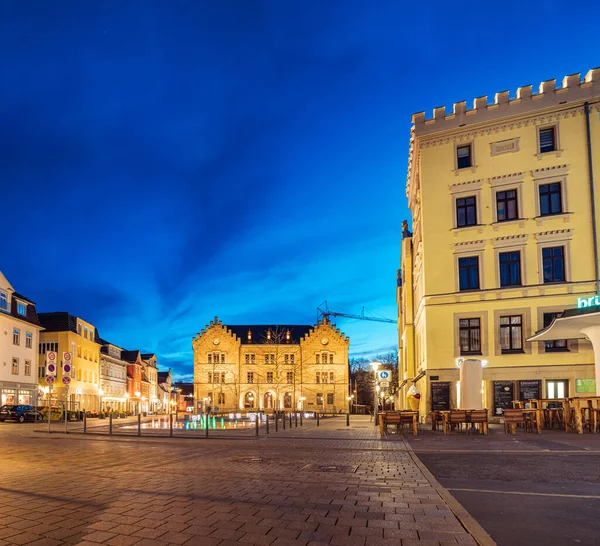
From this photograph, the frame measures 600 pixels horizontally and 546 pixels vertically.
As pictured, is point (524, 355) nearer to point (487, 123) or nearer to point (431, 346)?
point (431, 346)

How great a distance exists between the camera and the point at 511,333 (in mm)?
28953

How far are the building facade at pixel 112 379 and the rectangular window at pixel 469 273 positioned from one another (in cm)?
5355

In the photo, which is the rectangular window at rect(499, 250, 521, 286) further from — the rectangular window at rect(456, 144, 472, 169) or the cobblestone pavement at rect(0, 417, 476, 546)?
the cobblestone pavement at rect(0, 417, 476, 546)

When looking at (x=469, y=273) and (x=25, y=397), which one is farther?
(x=25, y=397)

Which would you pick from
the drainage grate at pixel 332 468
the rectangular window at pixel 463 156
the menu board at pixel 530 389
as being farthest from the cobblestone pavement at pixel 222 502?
the rectangular window at pixel 463 156

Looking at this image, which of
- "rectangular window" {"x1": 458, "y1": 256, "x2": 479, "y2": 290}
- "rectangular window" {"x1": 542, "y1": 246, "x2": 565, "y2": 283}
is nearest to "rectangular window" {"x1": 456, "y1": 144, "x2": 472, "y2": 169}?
"rectangular window" {"x1": 458, "y1": 256, "x2": 479, "y2": 290}

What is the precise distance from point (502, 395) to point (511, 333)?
10.8 feet

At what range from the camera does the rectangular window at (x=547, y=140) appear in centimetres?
2922

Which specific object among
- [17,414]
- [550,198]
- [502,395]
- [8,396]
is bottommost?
[17,414]

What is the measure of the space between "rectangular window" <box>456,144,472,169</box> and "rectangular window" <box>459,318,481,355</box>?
8842 millimetres

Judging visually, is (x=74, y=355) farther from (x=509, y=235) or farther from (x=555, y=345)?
(x=555, y=345)

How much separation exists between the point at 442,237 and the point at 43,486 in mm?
26172

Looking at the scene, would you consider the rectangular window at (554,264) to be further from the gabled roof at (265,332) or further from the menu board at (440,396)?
the gabled roof at (265,332)

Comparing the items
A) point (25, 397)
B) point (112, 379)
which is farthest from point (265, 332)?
point (25, 397)
